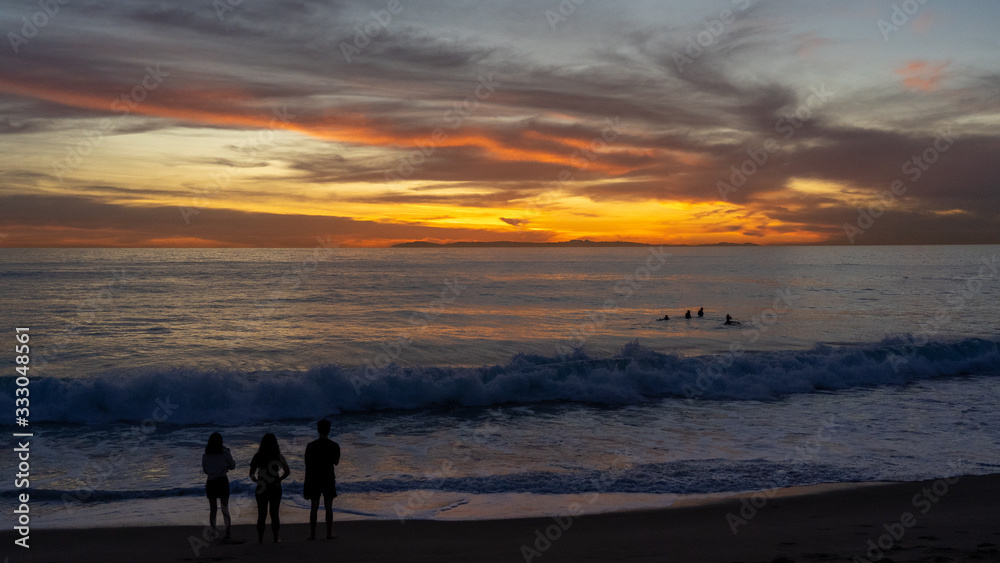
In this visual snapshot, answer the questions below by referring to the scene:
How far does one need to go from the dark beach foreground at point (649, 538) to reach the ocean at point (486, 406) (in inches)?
29.2

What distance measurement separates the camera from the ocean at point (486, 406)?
1127 centimetres

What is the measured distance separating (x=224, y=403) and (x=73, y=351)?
11905mm

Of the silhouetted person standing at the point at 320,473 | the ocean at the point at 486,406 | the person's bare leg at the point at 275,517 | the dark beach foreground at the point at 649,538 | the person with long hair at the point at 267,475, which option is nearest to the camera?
the dark beach foreground at the point at 649,538

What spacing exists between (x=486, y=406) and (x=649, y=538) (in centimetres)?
1085

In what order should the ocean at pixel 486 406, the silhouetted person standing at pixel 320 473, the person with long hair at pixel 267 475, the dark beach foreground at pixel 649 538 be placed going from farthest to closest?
1. the ocean at pixel 486 406
2. the silhouetted person standing at pixel 320 473
3. the person with long hair at pixel 267 475
4. the dark beach foreground at pixel 649 538

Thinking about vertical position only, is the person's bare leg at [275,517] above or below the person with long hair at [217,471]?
below

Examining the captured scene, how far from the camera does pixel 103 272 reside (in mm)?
79938

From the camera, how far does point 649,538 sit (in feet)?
28.4

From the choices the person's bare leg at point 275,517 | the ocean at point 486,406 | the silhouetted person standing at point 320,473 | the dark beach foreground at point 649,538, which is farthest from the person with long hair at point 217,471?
the ocean at point 486,406

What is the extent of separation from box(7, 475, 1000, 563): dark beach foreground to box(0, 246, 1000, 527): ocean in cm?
74

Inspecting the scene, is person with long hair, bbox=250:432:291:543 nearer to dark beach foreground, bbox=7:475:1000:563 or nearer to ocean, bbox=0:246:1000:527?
dark beach foreground, bbox=7:475:1000:563

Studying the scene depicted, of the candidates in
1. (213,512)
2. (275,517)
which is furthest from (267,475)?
(213,512)

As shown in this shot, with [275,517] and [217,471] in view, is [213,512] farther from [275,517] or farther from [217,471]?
[275,517]

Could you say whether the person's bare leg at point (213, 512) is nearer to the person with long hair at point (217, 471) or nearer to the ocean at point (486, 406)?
the person with long hair at point (217, 471)
